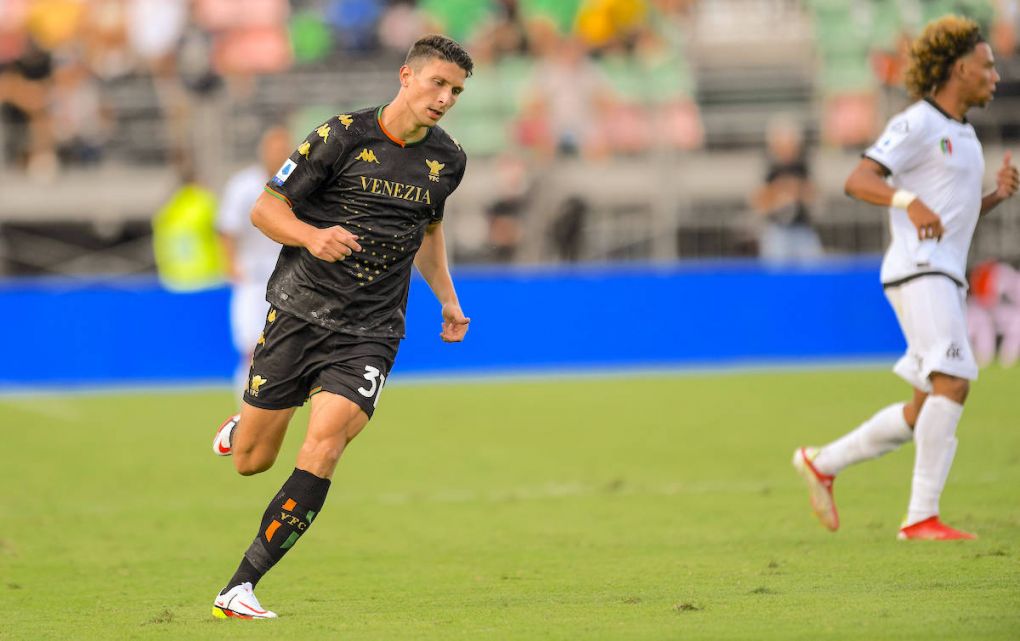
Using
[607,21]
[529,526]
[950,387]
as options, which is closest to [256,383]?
[529,526]

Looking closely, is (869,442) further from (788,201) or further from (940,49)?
(788,201)

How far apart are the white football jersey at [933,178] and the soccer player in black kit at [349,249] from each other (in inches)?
95.1

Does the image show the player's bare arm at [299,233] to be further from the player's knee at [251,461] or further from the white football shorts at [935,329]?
the white football shorts at [935,329]

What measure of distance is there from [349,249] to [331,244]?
85 millimetres

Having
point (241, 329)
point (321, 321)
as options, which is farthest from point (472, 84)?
point (321, 321)

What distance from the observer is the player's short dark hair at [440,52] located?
661 cm

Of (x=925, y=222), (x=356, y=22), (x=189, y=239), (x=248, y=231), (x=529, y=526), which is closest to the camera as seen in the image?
(x=925, y=222)

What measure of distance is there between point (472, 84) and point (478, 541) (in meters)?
14.8

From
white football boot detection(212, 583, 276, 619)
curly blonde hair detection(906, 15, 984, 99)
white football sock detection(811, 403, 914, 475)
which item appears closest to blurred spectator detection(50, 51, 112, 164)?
white football sock detection(811, 403, 914, 475)

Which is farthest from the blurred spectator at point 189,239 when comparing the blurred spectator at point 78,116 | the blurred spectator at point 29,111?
the blurred spectator at point 29,111

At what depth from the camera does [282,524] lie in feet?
20.6

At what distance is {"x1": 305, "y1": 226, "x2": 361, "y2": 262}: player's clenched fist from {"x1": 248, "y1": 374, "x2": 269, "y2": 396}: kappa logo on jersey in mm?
734

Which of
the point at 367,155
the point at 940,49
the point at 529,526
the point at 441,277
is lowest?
the point at 529,526

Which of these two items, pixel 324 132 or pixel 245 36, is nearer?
pixel 324 132
